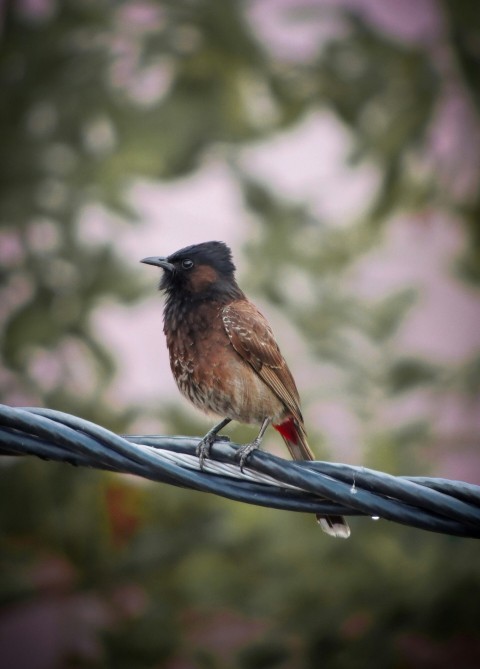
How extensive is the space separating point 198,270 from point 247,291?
1.94m

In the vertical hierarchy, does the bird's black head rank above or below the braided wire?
above

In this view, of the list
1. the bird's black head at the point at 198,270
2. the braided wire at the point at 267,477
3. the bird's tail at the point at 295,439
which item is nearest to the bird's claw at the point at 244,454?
the braided wire at the point at 267,477

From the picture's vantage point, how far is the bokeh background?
5.02 metres

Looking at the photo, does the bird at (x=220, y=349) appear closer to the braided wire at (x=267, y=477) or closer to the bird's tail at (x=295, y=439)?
the bird's tail at (x=295, y=439)

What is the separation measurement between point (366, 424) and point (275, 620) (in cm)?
128

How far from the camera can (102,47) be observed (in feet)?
19.0

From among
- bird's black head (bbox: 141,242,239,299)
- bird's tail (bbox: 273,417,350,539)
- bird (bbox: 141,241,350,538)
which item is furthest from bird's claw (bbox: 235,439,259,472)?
bird's black head (bbox: 141,242,239,299)

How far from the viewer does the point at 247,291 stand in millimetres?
5492

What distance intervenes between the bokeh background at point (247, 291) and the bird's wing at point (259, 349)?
1.39 m

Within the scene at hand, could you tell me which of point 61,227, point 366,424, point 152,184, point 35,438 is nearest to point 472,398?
point 366,424

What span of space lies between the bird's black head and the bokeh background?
1.48 metres

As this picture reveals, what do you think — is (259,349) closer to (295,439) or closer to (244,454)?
(295,439)

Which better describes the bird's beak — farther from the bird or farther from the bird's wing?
the bird's wing

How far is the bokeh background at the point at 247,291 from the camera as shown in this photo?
5.02m
